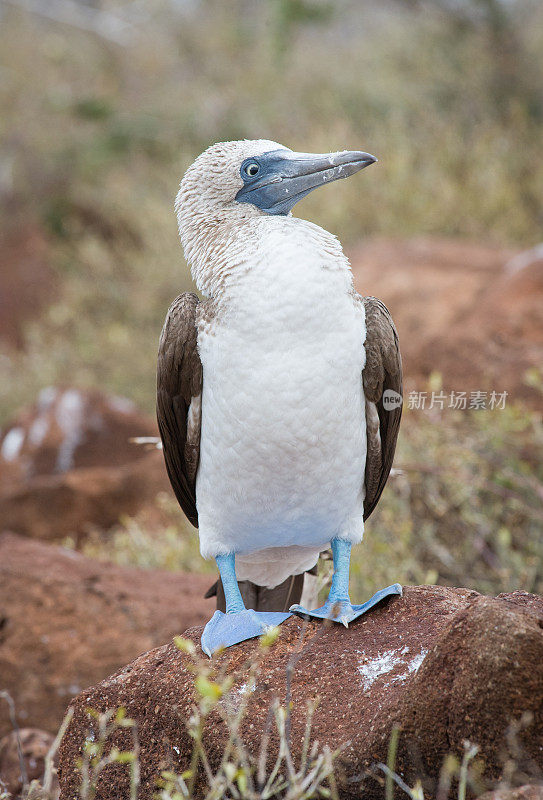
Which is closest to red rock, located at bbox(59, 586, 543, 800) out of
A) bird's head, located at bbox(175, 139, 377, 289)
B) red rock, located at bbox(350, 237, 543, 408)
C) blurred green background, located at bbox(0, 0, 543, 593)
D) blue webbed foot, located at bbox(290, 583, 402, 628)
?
blue webbed foot, located at bbox(290, 583, 402, 628)

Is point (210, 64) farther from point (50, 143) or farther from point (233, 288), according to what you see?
point (233, 288)

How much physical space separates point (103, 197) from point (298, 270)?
1315 centimetres

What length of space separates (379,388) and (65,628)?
2.13 metres

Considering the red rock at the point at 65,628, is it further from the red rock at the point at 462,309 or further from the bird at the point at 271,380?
the red rock at the point at 462,309

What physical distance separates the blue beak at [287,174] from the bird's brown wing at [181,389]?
0.43m

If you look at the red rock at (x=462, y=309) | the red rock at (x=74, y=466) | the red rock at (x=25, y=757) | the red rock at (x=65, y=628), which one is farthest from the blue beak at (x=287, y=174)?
the red rock at (x=74, y=466)

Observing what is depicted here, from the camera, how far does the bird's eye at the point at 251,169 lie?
10.7 feet

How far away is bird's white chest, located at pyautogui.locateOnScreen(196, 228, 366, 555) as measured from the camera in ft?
9.61

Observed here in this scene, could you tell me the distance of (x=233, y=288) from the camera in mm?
3002

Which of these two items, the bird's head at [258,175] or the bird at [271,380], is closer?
the bird at [271,380]

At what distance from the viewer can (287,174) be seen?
10.5 ft

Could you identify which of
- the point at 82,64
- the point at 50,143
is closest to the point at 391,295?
the point at 50,143

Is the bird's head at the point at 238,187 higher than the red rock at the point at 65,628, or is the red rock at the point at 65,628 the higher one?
the bird's head at the point at 238,187

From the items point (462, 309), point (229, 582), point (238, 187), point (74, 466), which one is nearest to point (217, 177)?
point (238, 187)
